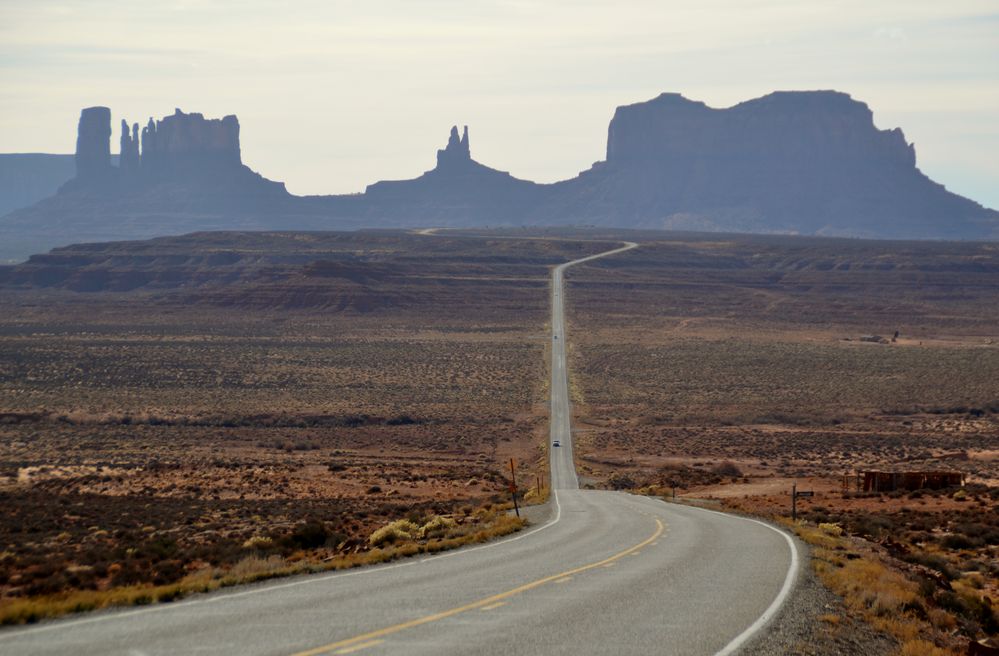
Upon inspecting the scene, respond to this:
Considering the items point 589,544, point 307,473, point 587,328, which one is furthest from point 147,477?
point 587,328

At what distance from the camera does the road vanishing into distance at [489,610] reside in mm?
10914

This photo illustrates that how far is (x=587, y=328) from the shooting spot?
380ft

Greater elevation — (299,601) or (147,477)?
(299,601)

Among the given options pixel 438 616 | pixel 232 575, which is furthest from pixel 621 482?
pixel 438 616

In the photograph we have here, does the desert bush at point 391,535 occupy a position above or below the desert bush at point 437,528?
above

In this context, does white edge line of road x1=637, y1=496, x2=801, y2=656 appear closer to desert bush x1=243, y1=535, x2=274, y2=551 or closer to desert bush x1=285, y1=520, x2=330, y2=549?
desert bush x1=285, y1=520, x2=330, y2=549

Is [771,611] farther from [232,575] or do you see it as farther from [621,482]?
[621,482]

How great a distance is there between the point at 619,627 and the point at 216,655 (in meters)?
4.61

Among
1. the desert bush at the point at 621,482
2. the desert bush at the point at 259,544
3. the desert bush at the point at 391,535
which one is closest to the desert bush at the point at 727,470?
the desert bush at the point at 621,482

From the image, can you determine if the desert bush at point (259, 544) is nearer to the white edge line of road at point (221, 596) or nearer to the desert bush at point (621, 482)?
the white edge line of road at point (221, 596)

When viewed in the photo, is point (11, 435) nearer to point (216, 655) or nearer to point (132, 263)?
point (216, 655)

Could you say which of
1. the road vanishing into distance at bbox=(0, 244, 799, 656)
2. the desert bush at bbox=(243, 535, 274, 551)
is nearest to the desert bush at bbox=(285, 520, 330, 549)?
the desert bush at bbox=(243, 535, 274, 551)

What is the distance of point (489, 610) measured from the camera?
12898 millimetres

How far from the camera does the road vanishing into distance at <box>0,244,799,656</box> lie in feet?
35.8
